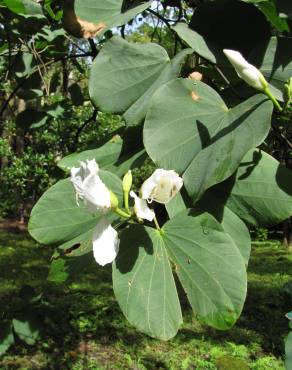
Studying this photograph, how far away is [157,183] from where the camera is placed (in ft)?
2.13

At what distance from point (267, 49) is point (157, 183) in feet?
1.01

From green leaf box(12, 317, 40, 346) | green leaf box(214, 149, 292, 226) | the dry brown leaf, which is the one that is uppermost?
the dry brown leaf

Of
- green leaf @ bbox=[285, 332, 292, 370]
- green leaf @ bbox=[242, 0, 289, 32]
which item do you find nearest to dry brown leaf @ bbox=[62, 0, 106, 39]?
green leaf @ bbox=[242, 0, 289, 32]

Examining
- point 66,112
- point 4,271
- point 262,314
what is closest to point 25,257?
point 4,271

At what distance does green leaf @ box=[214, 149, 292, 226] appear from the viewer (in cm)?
77

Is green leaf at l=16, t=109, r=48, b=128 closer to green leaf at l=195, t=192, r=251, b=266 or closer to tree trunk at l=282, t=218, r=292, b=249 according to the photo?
green leaf at l=195, t=192, r=251, b=266

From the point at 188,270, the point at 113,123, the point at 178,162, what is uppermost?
the point at 178,162

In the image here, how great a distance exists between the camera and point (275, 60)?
0.79 m

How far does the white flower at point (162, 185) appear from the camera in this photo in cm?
65

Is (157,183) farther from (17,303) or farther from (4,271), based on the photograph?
(4,271)

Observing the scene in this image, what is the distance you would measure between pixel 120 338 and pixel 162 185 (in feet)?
9.56

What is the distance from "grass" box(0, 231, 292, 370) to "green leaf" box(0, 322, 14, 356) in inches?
4.6

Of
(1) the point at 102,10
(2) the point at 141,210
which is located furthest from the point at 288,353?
(1) the point at 102,10

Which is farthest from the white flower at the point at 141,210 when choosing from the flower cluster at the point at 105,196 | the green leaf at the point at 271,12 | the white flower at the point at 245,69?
the green leaf at the point at 271,12
